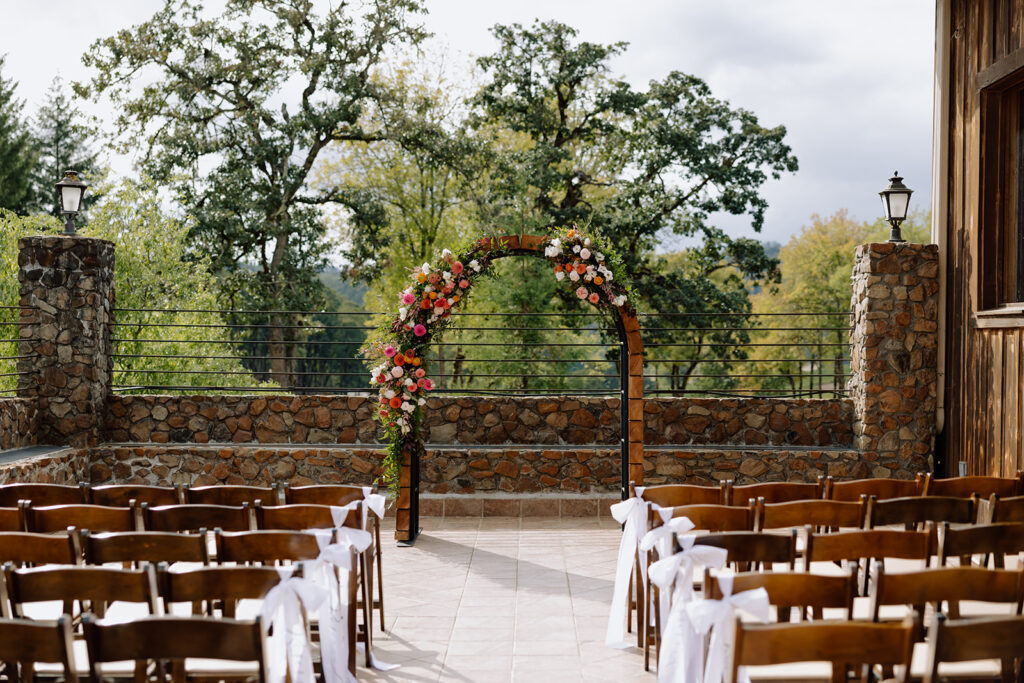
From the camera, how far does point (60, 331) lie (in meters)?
7.68

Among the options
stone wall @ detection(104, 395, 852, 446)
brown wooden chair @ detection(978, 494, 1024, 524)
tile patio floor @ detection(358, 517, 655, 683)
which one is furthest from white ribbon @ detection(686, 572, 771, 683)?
stone wall @ detection(104, 395, 852, 446)

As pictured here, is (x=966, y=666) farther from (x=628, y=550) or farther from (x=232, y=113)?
(x=232, y=113)

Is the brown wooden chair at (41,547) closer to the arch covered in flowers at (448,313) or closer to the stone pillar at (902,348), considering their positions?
the arch covered in flowers at (448,313)

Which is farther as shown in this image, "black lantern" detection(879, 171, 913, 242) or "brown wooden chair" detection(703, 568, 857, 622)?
"black lantern" detection(879, 171, 913, 242)

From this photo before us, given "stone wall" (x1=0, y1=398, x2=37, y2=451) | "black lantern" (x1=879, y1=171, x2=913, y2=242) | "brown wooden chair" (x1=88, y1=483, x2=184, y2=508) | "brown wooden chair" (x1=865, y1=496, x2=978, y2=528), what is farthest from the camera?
"black lantern" (x1=879, y1=171, x2=913, y2=242)

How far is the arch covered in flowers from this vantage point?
663 cm

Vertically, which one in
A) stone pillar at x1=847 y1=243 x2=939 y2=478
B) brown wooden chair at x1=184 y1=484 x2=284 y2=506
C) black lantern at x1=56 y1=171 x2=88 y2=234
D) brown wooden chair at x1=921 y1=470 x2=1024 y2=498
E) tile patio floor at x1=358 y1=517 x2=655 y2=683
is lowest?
tile patio floor at x1=358 y1=517 x2=655 y2=683

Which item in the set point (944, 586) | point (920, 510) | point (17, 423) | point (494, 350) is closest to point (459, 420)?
Result: point (17, 423)

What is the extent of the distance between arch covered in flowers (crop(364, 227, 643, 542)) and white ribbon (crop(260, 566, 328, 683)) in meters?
3.83

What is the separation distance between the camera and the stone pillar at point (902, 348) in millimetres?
7469

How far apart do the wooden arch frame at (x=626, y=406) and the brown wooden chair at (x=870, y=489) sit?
2.20 m

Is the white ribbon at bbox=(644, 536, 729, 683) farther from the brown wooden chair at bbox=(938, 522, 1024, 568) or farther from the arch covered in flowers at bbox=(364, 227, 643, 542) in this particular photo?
the arch covered in flowers at bbox=(364, 227, 643, 542)

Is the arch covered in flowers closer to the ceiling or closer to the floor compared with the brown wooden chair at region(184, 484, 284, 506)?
closer to the ceiling

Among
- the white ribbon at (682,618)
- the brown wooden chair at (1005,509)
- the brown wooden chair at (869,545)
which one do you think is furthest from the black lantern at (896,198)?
the white ribbon at (682,618)
